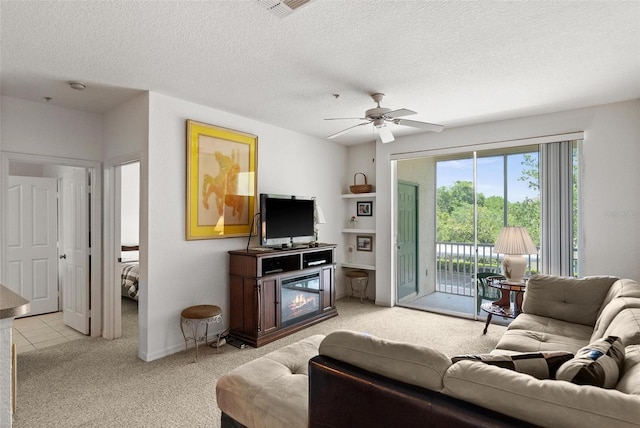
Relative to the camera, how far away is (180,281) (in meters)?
3.51

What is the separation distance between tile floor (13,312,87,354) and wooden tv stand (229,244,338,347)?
1.94 meters

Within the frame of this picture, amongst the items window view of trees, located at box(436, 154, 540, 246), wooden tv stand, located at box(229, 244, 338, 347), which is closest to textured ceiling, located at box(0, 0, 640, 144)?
window view of trees, located at box(436, 154, 540, 246)

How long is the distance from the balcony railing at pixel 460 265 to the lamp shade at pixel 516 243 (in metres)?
0.79

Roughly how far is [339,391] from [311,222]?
3.40 metres

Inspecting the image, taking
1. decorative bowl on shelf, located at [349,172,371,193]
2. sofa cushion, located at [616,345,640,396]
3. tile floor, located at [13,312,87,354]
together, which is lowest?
tile floor, located at [13,312,87,354]

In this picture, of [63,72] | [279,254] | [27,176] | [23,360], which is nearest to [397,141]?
[279,254]

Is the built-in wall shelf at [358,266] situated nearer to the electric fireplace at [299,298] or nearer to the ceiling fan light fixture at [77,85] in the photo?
the electric fireplace at [299,298]

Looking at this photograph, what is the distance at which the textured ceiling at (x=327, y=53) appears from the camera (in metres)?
2.00

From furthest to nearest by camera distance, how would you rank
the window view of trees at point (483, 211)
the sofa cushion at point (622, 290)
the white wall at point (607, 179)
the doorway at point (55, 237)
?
the window view of trees at point (483, 211), the doorway at point (55, 237), the white wall at point (607, 179), the sofa cushion at point (622, 290)

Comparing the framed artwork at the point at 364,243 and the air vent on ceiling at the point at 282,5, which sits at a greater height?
the air vent on ceiling at the point at 282,5

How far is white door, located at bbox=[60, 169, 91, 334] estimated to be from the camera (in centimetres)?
394

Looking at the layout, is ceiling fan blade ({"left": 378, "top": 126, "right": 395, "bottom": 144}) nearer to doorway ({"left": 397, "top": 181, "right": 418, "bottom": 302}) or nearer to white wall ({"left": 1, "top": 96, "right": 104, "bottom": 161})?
doorway ({"left": 397, "top": 181, "right": 418, "bottom": 302})

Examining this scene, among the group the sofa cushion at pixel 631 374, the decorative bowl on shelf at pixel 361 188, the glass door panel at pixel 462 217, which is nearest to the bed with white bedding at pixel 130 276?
the decorative bowl on shelf at pixel 361 188

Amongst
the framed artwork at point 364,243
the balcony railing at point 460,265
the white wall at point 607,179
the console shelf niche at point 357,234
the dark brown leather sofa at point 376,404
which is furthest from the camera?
the framed artwork at point 364,243
